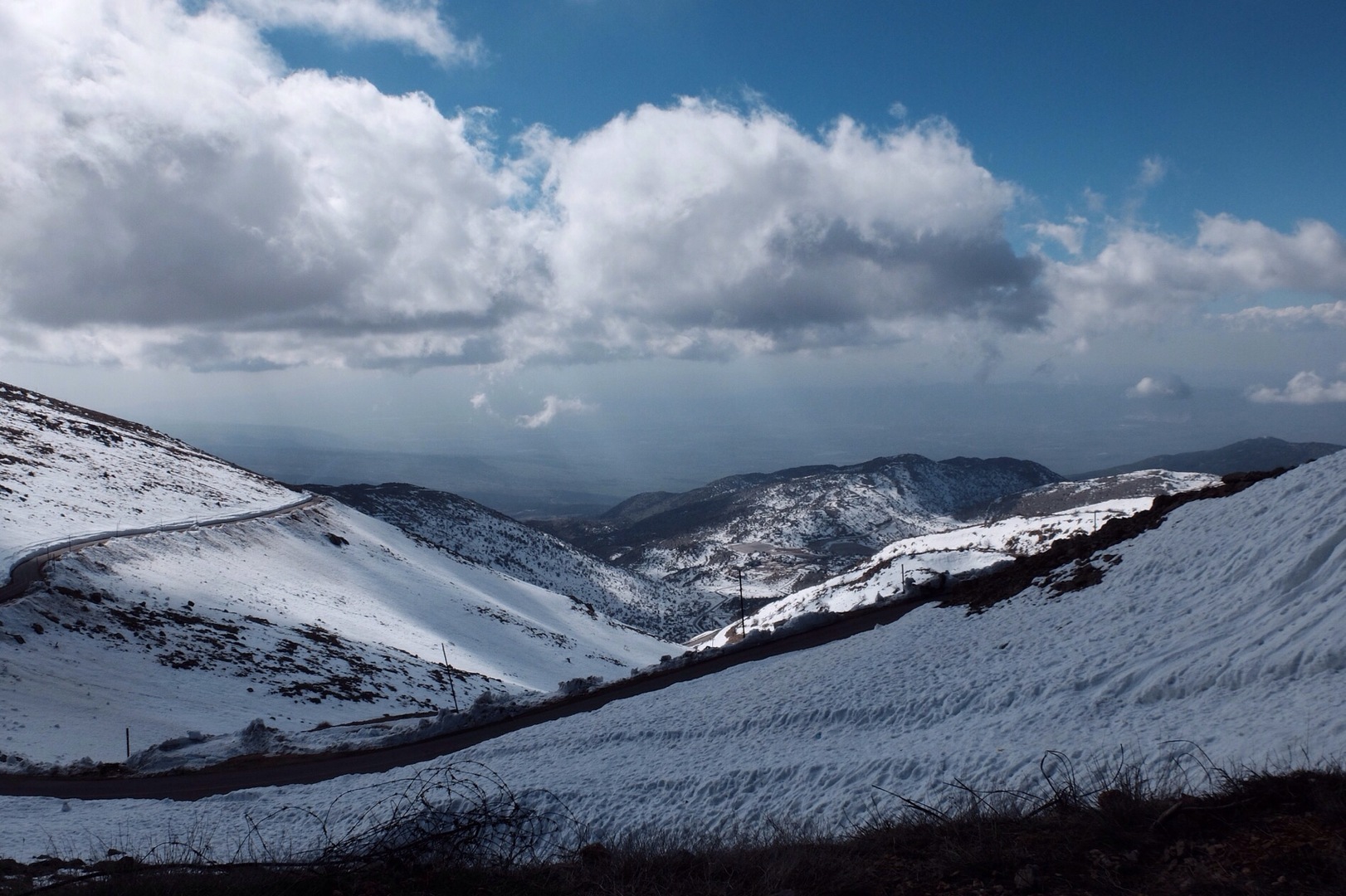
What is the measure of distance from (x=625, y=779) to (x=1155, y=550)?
414 inches

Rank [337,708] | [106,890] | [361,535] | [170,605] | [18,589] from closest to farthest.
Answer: [106,890]
[337,708]
[18,589]
[170,605]
[361,535]

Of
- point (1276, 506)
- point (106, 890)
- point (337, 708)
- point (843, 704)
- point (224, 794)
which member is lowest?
point (337, 708)

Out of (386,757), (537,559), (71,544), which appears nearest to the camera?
(386,757)

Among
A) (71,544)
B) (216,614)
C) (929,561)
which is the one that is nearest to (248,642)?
(216,614)

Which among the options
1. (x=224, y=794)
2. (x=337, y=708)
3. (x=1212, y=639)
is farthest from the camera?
(x=337, y=708)

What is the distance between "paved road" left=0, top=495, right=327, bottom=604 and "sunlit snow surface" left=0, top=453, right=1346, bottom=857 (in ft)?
64.0

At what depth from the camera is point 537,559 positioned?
108m

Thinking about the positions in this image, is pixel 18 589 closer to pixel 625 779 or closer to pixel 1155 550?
pixel 625 779

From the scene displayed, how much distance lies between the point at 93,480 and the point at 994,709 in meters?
58.9

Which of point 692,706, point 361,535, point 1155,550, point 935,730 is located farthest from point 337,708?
point 361,535

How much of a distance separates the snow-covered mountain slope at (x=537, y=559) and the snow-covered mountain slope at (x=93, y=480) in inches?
1079

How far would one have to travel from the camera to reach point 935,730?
9.84 m

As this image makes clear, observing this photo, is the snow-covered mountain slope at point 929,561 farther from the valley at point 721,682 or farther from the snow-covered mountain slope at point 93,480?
the snow-covered mountain slope at point 93,480

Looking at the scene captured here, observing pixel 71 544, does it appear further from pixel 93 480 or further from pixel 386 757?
pixel 386 757
